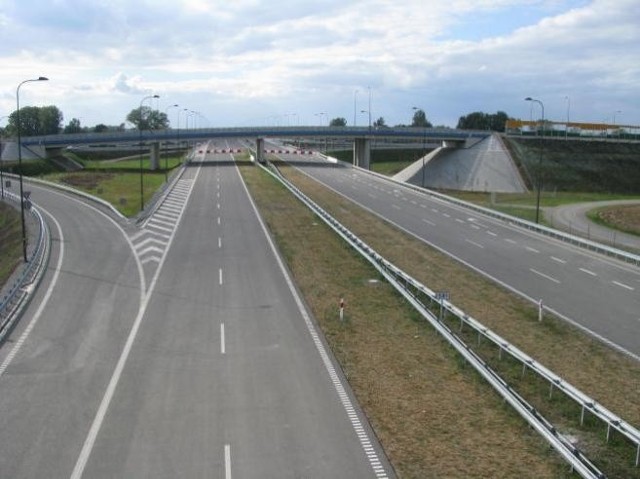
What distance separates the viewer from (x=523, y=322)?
77.9ft

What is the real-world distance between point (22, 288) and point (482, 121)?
177823 mm

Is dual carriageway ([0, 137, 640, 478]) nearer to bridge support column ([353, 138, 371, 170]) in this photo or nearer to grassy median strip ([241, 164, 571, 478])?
grassy median strip ([241, 164, 571, 478])

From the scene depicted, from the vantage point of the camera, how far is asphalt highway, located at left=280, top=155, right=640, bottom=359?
24.9m

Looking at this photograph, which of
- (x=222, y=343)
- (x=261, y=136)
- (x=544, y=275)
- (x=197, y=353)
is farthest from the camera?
(x=261, y=136)

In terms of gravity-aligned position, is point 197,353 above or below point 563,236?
below

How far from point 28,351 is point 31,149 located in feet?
294

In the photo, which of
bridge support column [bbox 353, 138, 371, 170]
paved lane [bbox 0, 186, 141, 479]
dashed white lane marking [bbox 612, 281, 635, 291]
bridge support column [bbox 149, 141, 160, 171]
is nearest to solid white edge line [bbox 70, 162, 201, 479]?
paved lane [bbox 0, 186, 141, 479]

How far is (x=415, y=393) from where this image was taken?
17.0m

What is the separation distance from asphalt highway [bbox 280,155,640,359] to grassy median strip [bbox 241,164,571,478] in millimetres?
6278

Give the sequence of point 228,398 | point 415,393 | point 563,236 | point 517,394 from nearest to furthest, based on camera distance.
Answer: point 517,394 → point 228,398 → point 415,393 → point 563,236

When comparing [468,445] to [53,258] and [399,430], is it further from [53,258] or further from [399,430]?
[53,258]

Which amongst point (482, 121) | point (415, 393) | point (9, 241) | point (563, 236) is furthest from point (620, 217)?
point (482, 121)

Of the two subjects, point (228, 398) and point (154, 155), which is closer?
point (228, 398)

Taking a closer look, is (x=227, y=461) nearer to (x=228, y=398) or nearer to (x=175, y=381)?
(x=228, y=398)
